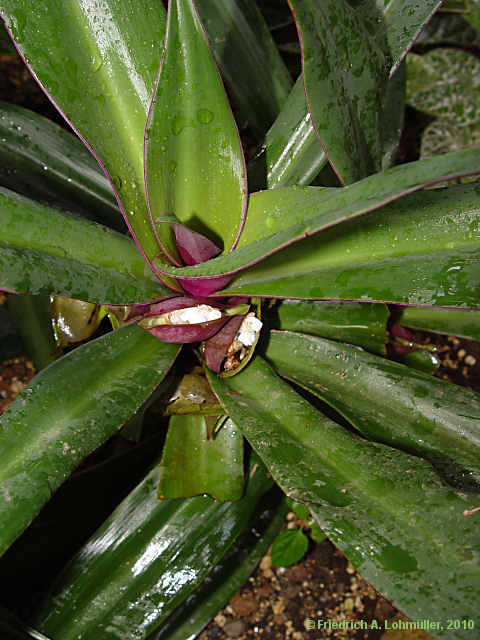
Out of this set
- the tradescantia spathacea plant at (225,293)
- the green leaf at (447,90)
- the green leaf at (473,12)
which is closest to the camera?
the tradescantia spathacea plant at (225,293)

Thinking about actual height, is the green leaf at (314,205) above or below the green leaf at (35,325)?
above

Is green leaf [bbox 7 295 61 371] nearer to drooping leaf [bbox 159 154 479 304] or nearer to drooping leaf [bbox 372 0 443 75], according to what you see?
drooping leaf [bbox 159 154 479 304]

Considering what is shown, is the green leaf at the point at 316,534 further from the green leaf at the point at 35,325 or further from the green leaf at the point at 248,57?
the green leaf at the point at 248,57

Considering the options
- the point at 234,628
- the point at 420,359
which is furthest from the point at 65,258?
the point at 234,628

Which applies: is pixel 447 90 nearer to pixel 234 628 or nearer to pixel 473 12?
pixel 473 12

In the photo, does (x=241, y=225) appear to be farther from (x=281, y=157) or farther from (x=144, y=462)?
(x=144, y=462)

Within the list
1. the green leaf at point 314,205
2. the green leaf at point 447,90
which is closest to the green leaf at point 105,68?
the green leaf at point 314,205

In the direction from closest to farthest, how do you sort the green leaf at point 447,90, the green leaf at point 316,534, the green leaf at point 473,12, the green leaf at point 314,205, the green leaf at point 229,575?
the green leaf at point 314,205 < the green leaf at point 229,575 < the green leaf at point 316,534 < the green leaf at point 473,12 < the green leaf at point 447,90
